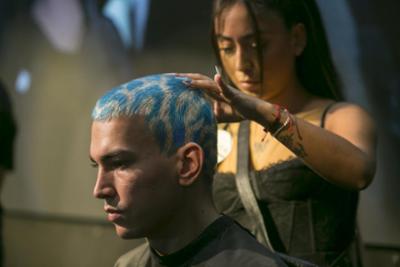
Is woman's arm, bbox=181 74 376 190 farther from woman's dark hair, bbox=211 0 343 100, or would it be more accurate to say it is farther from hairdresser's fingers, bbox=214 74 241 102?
woman's dark hair, bbox=211 0 343 100

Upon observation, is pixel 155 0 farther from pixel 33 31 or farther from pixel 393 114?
pixel 393 114

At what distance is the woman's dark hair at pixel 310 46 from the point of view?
6.85 feet

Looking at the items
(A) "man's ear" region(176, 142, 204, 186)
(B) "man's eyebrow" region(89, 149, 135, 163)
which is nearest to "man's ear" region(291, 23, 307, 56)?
(A) "man's ear" region(176, 142, 204, 186)

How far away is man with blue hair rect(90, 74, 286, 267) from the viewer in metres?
1.62

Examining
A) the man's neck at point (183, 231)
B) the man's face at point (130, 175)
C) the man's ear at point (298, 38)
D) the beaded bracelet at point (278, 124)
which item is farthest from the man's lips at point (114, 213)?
the man's ear at point (298, 38)

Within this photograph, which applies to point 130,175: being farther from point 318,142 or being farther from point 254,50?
point 254,50

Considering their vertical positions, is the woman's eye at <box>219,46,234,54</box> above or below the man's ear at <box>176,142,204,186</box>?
above

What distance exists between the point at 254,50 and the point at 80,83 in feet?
6.54

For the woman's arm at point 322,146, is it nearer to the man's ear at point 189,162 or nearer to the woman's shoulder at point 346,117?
the woman's shoulder at point 346,117

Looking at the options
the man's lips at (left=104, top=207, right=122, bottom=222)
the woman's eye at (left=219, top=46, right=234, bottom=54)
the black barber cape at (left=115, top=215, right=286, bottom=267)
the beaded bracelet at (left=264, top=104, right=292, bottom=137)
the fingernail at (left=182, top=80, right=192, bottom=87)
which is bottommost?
the black barber cape at (left=115, top=215, right=286, bottom=267)

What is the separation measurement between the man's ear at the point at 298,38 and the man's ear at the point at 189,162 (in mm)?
592

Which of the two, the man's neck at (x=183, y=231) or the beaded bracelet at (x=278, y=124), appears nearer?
the man's neck at (x=183, y=231)

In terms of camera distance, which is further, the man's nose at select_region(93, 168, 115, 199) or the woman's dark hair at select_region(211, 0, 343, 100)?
the woman's dark hair at select_region(211, 0, 343, 100)

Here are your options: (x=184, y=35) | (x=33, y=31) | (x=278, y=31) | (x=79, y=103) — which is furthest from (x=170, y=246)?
(x=33, y=31)
